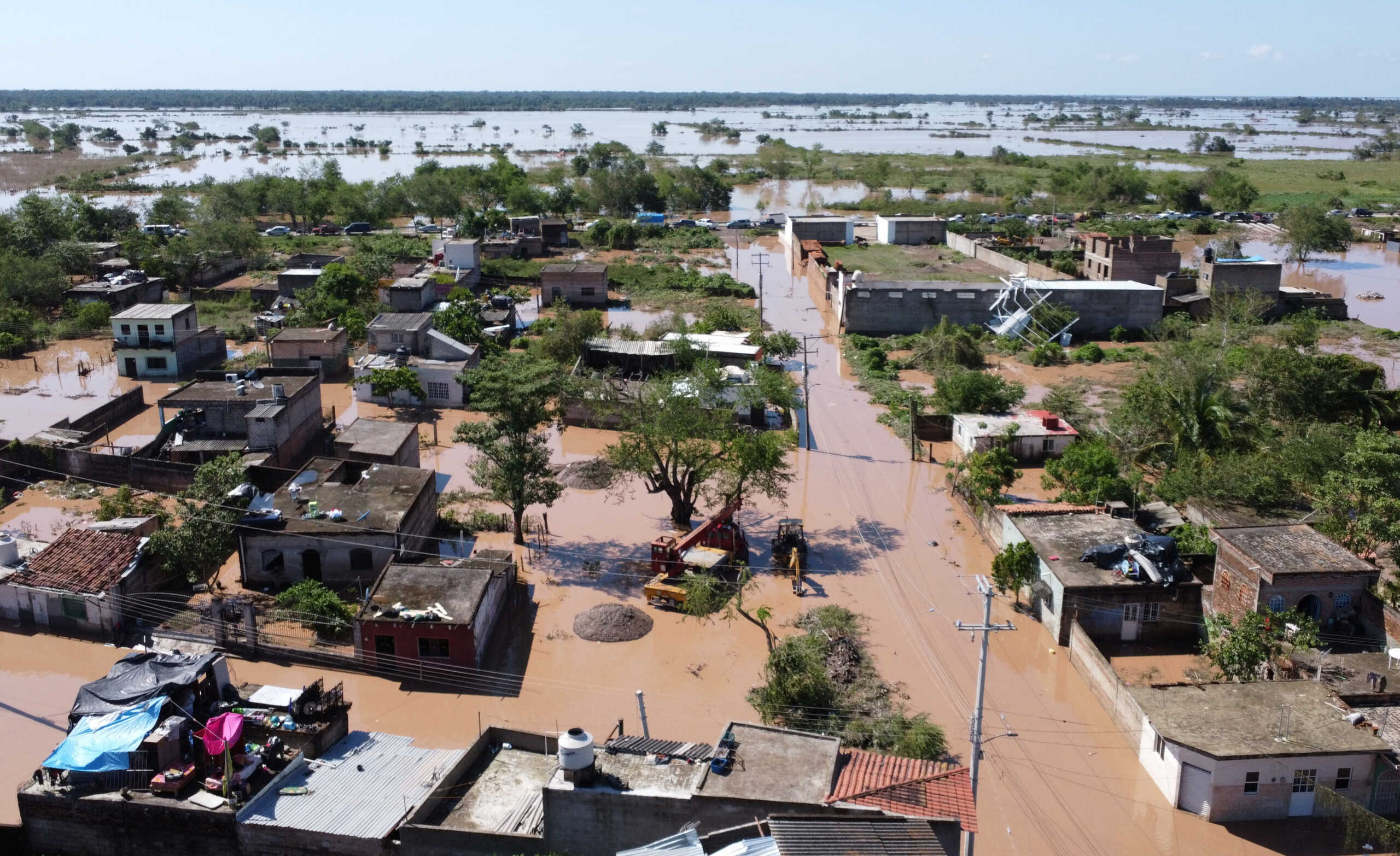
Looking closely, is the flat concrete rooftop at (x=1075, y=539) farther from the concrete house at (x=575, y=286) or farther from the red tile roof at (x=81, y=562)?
the concrete house at (x=575, y=286)

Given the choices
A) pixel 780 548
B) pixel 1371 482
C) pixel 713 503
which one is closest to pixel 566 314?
pixel 713 503

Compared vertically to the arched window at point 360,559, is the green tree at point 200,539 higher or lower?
higher

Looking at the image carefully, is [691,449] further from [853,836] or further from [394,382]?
[853,836]

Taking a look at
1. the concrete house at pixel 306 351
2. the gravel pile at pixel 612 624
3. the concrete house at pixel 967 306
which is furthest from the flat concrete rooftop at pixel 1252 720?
the concrete house at pixel 967 306

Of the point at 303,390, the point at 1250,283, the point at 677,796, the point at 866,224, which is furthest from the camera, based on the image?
the point at 866,224

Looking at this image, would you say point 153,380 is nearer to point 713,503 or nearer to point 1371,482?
point 713,503

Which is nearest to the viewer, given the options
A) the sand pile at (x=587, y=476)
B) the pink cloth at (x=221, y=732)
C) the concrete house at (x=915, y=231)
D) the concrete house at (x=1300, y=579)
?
the pink cloth at (x=221, y=732)

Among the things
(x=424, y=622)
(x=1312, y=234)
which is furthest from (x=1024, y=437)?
(x=1312, y=234)
